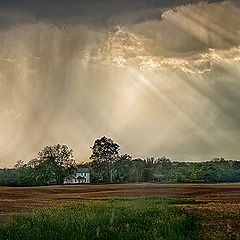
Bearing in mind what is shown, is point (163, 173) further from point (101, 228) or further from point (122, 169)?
point (101, 228)

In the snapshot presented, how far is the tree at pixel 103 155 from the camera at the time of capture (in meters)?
137

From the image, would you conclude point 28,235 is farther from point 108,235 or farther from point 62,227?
point 108,235

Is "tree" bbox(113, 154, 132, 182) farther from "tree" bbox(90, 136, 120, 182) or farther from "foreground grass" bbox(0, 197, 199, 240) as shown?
"foreground grass" bbox(0, 197, 199, 240)

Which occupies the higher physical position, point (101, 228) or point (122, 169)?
point (122, 169)

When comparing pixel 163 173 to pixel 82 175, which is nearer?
pixel 163 173

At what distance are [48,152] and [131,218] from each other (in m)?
115

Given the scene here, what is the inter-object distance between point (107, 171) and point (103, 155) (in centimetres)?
567

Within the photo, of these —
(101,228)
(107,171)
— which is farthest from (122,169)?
(101,228)

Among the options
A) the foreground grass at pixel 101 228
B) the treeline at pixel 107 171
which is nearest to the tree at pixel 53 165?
the treeline at pixel 107 171

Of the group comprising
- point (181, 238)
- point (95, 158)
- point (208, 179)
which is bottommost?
point (181, 238)

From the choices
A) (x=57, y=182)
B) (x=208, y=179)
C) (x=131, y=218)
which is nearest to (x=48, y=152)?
(x=57, y=182)

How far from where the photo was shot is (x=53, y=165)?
129 m

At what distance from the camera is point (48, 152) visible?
447 ft

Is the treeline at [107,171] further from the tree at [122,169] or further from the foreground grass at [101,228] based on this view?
the foreground grass at [101,228]
